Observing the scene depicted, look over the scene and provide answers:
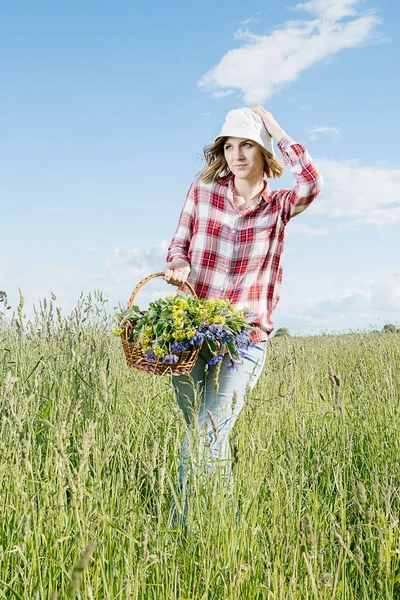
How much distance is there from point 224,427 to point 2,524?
3.55 ft

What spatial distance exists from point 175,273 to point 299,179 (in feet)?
2.58

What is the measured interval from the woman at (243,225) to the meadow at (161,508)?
0.44 meters

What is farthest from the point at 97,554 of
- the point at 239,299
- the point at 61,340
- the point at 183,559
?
the point at 61,340

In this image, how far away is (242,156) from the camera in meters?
2.96

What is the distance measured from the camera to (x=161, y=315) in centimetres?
254

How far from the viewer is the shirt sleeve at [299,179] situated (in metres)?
2.84

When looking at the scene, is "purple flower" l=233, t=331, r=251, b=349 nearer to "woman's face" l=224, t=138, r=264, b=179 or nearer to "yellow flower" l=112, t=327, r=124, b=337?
"yellow flower" l=112, t=327, r=124, b=337

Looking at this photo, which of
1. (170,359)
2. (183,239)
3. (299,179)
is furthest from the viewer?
(183,239)

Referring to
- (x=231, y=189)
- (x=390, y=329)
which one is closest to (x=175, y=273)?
(x=231, y=189)

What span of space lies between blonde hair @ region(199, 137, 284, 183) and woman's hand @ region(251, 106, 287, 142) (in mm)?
124

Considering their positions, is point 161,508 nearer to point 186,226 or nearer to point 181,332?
point 181,332

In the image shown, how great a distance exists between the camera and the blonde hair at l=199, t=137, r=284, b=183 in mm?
3051

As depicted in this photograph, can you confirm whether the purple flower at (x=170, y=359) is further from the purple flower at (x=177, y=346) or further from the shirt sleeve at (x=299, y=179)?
the shirt sleeve at (x=299, y=179)

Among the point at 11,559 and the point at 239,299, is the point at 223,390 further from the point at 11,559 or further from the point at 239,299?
the point at 11,559
